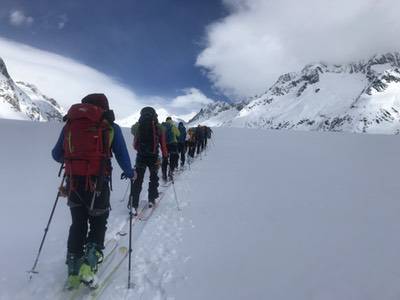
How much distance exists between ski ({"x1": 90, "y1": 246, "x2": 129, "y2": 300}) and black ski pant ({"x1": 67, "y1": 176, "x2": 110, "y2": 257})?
468 millimetres

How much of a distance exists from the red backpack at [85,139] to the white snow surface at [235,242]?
1647mm

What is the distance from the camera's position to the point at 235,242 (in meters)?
6.29

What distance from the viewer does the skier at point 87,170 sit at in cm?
438

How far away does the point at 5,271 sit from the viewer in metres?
4.96

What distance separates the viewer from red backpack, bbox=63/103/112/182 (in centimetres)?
436

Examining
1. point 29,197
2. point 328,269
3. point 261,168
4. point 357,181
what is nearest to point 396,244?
point 328,269

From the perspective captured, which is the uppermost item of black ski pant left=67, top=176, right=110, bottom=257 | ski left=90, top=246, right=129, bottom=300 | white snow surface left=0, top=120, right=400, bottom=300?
black ski pant left=67, top=176, right=110, bottom=257

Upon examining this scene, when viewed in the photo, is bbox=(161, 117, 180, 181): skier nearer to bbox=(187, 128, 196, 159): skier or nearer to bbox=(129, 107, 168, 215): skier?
bbox=(129, 107, 168, 215): skier

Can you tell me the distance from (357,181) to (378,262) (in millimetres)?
8019

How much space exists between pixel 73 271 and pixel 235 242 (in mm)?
2880

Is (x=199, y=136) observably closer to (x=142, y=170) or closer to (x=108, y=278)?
(x=142, y=170)

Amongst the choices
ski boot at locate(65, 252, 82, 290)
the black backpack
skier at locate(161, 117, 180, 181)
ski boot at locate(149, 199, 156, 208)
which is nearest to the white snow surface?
ski boot at locate(65, 252, 82, 290)

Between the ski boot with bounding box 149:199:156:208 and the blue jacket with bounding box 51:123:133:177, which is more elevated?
the blue jacket with bounding box 51:123:133:177

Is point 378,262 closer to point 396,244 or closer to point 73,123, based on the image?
point 396,244
